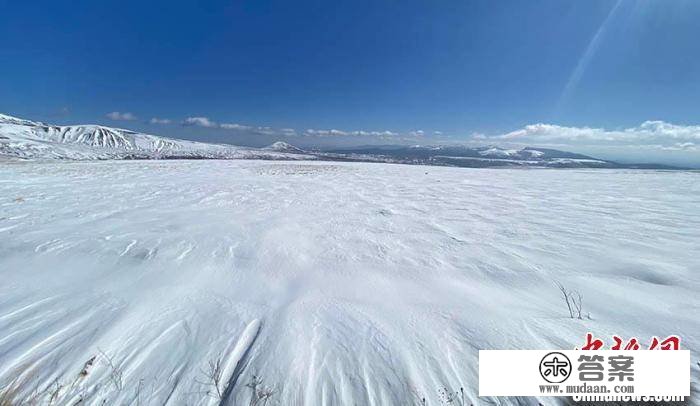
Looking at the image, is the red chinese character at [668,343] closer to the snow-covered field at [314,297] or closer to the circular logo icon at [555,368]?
the snow-covered field at [314,297]

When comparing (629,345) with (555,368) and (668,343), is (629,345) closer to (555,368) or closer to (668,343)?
(668,343)

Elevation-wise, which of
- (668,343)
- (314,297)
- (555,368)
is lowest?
(314,297)

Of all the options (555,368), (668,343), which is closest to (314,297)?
(555,368)

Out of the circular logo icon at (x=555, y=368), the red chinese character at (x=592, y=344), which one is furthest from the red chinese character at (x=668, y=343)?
the circular logo icon at (x=555, y=368)

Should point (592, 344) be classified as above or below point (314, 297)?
above

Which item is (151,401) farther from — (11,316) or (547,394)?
(547,394)

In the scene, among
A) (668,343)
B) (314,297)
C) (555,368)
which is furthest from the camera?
(314,297)

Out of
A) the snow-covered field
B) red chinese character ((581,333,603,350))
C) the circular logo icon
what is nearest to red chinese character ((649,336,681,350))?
the snow-covered field
